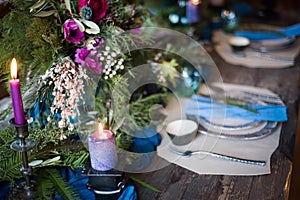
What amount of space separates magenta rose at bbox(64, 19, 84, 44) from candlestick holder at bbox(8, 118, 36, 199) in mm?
270

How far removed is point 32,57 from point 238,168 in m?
0.57

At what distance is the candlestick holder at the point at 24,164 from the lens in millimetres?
883

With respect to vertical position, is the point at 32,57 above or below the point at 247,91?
above

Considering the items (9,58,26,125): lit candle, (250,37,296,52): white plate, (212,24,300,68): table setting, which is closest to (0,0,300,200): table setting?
(9,58,26,125): lit candle

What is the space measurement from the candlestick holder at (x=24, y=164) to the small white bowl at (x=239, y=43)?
1088mm

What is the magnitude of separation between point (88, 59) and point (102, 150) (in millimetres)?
247

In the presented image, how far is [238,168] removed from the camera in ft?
3.66

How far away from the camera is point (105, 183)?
3.21 ft

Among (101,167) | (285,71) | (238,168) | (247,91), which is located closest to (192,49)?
(247,91)

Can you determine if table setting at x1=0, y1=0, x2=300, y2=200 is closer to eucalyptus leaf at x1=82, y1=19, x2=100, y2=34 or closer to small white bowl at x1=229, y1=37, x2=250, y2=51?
eucalyptus leaf at x1=82, y1=19, x2=100, y2=34

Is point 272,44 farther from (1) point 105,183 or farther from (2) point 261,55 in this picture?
(1) point 105,183

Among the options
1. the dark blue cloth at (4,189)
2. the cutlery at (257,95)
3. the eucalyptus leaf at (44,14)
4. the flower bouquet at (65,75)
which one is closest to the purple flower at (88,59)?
the flower bouquet at (65,75)

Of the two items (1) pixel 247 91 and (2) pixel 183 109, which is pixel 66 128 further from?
(1) pixel 247 91

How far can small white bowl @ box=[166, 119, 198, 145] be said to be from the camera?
1.19 m
